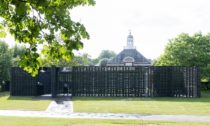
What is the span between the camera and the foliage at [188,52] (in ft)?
140

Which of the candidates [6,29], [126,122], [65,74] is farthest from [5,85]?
[6,29]

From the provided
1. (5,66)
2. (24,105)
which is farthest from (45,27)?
(5,66)

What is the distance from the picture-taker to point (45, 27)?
19.6 ft

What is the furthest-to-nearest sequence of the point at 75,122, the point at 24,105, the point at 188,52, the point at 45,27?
the point at 188,52, the point at 24,105, the point at 75,122, the point at 45,27

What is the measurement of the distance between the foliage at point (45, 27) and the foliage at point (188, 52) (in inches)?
1457

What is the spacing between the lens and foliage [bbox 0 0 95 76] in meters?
5.58

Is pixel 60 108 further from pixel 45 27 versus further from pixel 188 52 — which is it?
pixel 188 52

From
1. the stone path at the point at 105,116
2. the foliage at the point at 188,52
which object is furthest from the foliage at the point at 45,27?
the foliage at the point at 188,52

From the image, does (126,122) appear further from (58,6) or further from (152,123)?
(58,6)

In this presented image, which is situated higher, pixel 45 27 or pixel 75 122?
pixel 45 27

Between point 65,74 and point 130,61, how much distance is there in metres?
38.3

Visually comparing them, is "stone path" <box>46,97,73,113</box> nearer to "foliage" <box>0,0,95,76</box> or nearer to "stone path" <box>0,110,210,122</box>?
"stone path" <box>0,110,210,122</box>

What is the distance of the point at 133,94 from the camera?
30188mm

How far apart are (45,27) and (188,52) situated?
125ft
